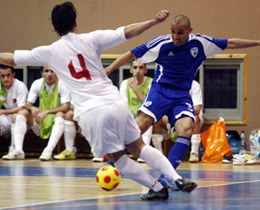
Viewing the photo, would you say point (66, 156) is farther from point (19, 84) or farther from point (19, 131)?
point (19, 84)

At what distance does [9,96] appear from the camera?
36.9 feet

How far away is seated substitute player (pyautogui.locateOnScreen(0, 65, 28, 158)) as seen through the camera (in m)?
11.2

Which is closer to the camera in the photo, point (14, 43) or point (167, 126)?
point (167, 126)

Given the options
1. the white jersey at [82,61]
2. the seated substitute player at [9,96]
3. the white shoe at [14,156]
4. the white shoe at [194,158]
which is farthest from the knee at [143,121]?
the seated substitute player at [9,96]

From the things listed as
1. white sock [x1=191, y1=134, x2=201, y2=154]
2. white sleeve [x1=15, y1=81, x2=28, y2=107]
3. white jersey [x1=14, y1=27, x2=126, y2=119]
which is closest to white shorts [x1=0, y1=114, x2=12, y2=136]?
white sleeve [x1=15, y1=81, x2=28, y2=107]

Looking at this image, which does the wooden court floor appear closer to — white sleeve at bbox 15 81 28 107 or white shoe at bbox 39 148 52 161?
white shoe at bbox 39 148 52 161

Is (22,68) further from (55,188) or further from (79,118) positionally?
(79,118)

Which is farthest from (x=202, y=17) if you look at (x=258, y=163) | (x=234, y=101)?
(x=258, y=163)

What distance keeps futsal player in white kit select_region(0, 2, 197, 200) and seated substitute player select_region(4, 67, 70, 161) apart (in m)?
6.15

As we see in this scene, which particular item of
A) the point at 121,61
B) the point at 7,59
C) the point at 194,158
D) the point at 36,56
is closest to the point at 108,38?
the point at 36,56

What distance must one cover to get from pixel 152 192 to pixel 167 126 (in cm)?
596

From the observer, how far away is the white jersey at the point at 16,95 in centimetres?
1117

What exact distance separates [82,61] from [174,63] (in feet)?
5.68

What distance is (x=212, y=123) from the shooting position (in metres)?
11.3
